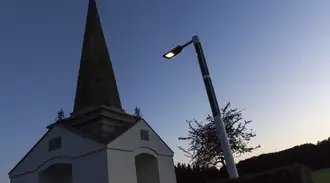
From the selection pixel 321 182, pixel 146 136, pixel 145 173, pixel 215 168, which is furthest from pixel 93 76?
pixel 321 182

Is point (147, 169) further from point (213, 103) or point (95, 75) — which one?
point (213, 103)

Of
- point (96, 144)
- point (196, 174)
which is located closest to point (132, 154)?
point (96, 144)

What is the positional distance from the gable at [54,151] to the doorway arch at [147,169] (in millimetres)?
3355

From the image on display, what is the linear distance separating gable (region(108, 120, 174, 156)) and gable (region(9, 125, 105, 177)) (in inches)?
42.9

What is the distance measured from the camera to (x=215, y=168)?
82.5 ft

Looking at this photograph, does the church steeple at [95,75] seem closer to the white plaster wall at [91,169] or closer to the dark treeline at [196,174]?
the white plaster wall at [91,169]

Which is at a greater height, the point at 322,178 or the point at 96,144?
the point at 96,144

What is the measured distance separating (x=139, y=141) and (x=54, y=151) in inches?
170

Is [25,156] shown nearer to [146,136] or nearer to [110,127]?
[110,127]

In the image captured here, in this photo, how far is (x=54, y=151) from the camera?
16.6m

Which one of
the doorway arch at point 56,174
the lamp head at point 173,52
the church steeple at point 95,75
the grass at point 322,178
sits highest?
the church steeple at point 95,75

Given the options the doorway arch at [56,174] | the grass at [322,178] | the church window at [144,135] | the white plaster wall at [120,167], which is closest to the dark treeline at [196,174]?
the grass at [322,178]

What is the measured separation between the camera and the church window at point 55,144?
1658 centimetres

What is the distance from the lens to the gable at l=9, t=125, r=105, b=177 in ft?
51.3
